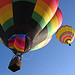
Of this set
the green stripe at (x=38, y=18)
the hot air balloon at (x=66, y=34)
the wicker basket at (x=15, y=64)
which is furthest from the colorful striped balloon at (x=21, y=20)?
the hot air balloon at (x=66, y=34)

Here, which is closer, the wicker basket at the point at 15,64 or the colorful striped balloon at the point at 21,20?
the wicker basket at the point at 15,64

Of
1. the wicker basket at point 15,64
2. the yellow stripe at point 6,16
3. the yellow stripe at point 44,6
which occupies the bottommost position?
the wicker basket at point 15,64

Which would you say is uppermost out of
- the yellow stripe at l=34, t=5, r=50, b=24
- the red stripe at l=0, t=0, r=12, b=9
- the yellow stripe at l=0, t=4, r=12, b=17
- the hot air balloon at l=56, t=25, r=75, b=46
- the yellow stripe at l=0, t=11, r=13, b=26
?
the hot air balloon at l=56, t=25, r=75, b=46

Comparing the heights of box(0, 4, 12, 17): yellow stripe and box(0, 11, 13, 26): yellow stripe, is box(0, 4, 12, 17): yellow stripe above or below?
above

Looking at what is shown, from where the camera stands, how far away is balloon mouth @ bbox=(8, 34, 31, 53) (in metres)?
5.05

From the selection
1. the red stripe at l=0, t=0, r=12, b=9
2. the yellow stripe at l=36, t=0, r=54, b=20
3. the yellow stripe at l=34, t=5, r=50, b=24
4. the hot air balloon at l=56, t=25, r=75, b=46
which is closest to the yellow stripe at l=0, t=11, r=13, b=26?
the red stripe at l=0, t=0, r=12, b=9

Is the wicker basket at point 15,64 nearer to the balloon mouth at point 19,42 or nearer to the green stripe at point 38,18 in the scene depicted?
the balloon mouth at point 19,42

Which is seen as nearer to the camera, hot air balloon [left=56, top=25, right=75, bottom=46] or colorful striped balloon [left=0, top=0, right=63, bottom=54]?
colorful striped balloon [left=0, top=0, right=63, bottom=54]

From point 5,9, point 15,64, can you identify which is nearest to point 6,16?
point 5,9

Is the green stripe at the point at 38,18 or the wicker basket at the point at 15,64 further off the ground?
the green stripe at the point at 38,18

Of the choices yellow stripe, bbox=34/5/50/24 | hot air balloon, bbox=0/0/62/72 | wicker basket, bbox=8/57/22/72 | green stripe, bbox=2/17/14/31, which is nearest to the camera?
wicker basket, bbox=8/57/22/72

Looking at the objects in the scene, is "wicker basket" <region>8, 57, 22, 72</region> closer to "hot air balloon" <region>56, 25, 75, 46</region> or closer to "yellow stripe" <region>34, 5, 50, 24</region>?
"yellow stripe" <region>34, 5, 50, 24</region>

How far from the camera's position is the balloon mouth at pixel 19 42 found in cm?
505

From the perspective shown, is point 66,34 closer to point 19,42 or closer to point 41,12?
point 41,12
